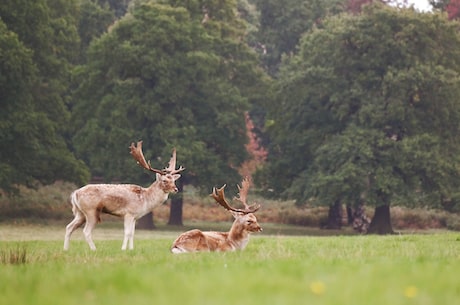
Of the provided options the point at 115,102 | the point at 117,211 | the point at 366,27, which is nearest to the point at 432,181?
the point at 366,27

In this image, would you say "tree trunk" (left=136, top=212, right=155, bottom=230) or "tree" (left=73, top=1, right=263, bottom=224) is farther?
"tree" (left=73, top=1, right=263, bottom=224)

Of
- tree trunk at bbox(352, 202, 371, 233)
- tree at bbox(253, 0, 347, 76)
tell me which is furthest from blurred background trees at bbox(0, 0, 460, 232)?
tree at bbox(253, 0, 347, 76)

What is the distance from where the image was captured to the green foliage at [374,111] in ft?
109

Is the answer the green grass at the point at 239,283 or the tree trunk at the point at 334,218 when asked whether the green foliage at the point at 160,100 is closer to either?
the tree trunk at the point at 334,218

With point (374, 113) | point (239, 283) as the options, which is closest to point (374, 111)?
point (374, 113)

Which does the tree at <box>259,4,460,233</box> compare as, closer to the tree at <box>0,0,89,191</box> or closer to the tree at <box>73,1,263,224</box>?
the tree at <box>73,1,263,224</box>

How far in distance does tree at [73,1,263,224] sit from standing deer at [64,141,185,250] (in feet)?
57.4

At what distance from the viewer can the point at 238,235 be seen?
14.3 metres

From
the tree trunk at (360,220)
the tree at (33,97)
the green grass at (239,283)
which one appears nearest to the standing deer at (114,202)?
the green grass at (239,283)

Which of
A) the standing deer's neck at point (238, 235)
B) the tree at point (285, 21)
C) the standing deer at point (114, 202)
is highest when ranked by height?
the tree at point (285, 21)

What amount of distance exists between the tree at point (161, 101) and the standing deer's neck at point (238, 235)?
65.2ft

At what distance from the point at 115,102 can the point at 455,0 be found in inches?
1081

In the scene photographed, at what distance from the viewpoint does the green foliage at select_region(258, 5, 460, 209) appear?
33.4 m

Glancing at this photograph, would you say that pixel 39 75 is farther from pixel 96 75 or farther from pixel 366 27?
pixel 366 27
